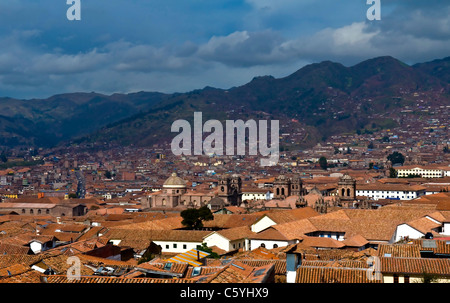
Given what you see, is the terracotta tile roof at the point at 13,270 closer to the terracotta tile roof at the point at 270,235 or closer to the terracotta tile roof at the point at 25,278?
the terracotta tile roof at the point at 25,278

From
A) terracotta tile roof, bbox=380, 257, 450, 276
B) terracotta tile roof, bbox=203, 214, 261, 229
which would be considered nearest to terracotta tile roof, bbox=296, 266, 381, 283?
terracotta tile roof, bbox=380, 257, 450, 276

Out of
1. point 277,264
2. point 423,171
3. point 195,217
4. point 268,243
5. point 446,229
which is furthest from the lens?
point 423,171

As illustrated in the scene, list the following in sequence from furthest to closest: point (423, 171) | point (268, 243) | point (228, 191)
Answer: point (423, 171) → point (228, 191) → point (268, 243)

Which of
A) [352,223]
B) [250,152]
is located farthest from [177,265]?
[250,152]

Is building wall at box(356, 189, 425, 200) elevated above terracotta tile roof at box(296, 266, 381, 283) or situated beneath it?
situated beneath

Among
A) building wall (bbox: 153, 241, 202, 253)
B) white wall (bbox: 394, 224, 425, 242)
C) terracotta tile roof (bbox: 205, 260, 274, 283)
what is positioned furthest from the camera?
building wall (bbox: 153, 241, 202, 253)

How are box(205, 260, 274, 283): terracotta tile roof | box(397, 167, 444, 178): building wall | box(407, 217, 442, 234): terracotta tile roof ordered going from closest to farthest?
1. box(205, 260, 274, 283): terracotta tile roof
2. box(407, 217, 442, 234): terracotta tile roof
3. box(397, 167, 444, 178): building wall

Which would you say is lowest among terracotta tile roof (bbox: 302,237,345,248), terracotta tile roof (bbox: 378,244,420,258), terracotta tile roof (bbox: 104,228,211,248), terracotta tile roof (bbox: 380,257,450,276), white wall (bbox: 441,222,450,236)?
terracotta tile roof (bbox: 104,228,211,248)

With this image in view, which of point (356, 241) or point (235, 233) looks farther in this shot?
point (235, 233)

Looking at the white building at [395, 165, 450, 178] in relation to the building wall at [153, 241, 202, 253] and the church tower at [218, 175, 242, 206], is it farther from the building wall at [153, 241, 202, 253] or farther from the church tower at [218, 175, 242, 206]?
the building wall at [153, 241, 202, 253]

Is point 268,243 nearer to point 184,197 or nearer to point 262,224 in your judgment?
point 262,224

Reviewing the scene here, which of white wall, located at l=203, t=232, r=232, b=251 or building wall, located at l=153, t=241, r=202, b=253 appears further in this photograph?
building wall, located at l=153, t=241, r=202, b=253

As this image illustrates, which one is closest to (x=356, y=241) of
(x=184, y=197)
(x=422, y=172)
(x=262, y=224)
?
(x=262, y=224)

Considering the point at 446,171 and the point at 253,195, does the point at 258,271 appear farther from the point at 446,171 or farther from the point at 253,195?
the point at 446,171
